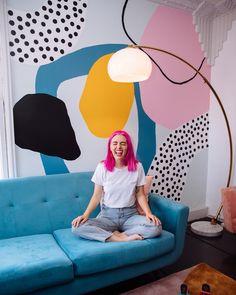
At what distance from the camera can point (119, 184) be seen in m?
2.03

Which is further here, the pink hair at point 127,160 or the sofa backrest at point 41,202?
the pink hair at point 127,160

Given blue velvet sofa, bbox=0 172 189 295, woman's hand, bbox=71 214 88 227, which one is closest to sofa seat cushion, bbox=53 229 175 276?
blue velvet sofa, bbox=0 172 189 295

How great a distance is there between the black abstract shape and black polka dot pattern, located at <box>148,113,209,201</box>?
1074 mm

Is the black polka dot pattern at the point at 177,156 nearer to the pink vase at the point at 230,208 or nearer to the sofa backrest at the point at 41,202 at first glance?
the pink vase at the point at 230,208

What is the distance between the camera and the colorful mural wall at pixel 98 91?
219cm

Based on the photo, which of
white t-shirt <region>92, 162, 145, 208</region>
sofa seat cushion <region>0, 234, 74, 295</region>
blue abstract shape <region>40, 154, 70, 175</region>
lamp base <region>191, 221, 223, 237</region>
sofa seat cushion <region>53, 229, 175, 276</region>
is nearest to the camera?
sofa seat cushion <region>0, 234, 74, 295</region>

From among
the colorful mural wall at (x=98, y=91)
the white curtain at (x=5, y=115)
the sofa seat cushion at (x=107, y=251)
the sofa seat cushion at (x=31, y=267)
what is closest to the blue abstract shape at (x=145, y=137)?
the colorful mural wall at (x=98, y=91)

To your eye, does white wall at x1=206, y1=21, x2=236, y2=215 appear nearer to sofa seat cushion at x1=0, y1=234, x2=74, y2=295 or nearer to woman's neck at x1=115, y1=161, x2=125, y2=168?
woman's neck at x1=115, y1=161, x2=125, y2=168

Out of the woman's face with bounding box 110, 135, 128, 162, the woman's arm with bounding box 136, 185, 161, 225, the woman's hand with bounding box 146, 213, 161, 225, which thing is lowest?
the woman's hand with bounding box 146, 213, 161, 225

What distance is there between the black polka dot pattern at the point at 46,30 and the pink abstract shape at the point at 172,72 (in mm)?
805

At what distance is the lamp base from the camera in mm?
2703

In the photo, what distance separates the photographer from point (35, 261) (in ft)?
4.86

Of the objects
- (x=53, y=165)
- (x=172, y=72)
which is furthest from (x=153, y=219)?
(x=172, y=72)

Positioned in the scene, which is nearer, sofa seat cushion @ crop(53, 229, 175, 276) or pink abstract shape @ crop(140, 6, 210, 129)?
sofa seat cushion @ crop(53, 229, 175, 276)
